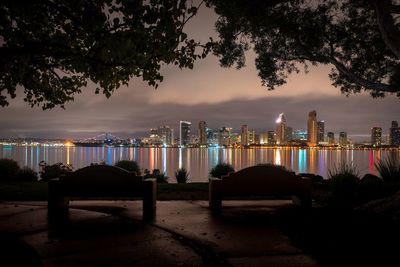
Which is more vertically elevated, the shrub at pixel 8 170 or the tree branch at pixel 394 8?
the tree branch at pixel 394 8

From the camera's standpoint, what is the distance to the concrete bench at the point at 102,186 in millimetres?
8320

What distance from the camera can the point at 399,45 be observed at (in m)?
8.70

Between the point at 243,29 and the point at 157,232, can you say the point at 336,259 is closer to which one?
the point at 157,232

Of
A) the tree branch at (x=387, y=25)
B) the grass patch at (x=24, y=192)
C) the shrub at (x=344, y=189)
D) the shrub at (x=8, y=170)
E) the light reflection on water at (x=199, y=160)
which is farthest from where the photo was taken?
the light reflection on water at (x=199, y=160)

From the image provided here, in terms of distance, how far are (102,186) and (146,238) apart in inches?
88.9

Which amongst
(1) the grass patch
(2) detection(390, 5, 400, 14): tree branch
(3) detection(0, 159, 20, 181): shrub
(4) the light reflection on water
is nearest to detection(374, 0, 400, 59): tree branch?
(2) detection(390, 5, 400, 14): tree branch

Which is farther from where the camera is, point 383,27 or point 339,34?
point 339,34

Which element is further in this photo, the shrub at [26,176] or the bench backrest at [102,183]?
the shrub at [26,176]

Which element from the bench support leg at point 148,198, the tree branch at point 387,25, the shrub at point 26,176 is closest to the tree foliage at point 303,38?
the tree branch at point 387,25

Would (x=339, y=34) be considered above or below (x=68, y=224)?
above

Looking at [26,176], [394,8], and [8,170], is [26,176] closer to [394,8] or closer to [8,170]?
[8,170]

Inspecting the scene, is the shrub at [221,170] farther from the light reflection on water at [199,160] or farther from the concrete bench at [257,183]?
the concrete bench at [257,183]

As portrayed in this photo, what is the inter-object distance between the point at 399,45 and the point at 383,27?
1.61 ft

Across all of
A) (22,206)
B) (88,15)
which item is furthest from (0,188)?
(88,15)
